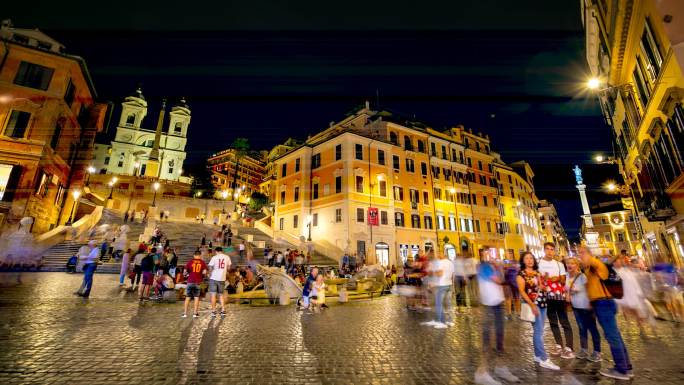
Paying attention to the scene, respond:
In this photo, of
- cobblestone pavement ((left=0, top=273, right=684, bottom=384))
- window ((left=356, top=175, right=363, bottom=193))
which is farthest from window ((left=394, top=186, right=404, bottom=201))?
cobblestone pavement ((left=0, top=273, right=684, bottom=384))

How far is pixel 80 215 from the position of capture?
30406 mm

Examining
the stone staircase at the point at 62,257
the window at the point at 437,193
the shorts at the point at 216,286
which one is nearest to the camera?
the shorts at the point at 216,286

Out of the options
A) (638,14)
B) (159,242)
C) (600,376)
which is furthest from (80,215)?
(638,14)

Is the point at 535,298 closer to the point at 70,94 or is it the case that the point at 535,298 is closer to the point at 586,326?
the point at 586,326

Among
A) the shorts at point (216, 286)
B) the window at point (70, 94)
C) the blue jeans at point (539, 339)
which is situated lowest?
the blue jeans at point (539, 339)

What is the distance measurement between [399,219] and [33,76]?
34.9 meters

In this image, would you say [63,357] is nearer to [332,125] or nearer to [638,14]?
[638,14]

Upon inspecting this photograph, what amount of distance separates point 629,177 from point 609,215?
52072 mm

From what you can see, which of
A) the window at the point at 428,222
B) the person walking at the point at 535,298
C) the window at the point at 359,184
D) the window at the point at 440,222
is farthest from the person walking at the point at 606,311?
the window at the point at 440,222

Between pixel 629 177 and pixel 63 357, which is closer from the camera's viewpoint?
pixel 63 357

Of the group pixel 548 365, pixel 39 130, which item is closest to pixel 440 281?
pixel 548 365

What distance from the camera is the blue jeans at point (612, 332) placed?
4.09 metres

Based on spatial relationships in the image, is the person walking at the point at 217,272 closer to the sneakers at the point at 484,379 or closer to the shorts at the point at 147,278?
the shorts at the point at 147,278

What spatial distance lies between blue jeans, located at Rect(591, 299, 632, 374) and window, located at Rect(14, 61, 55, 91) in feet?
122
